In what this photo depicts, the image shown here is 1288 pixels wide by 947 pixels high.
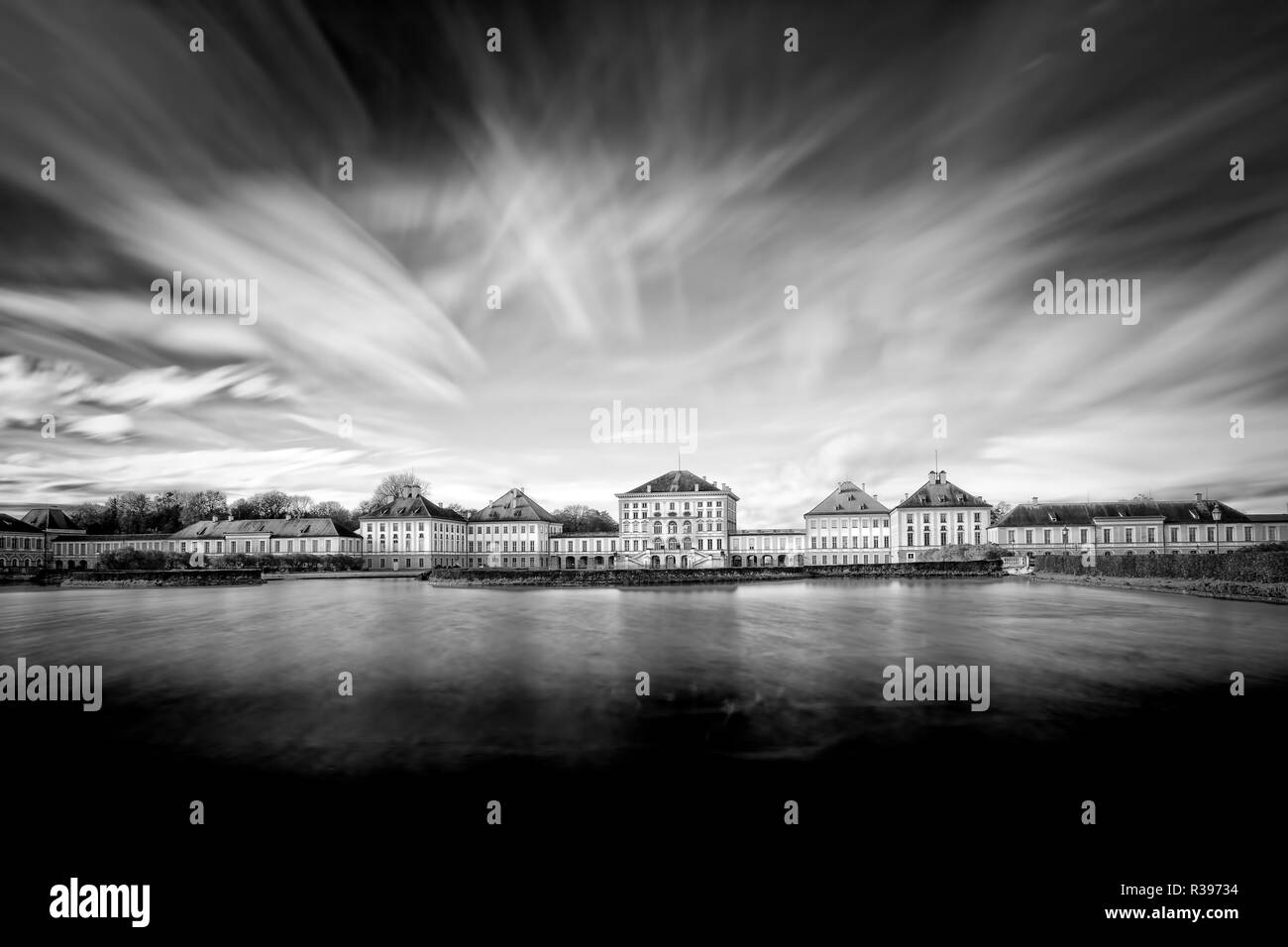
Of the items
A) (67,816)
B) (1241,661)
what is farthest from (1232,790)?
(67,816)

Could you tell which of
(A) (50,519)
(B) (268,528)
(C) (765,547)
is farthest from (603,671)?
(A) (50,519)

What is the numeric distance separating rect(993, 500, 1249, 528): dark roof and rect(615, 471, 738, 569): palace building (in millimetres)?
35999

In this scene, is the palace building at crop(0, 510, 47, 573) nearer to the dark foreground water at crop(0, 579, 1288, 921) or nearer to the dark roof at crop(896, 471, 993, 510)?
the dark foreground water at crop(0, 579, 1288, 921)

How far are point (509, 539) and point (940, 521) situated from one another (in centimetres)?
6036

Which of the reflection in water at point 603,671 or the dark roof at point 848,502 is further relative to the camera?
the dark roof at point 848,502

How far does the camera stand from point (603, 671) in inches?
530

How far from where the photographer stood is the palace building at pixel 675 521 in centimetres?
8275

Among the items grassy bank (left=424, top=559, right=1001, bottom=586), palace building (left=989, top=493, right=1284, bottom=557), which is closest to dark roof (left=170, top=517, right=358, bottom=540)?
grassy bank (left=424, top=559, right=1001, bottom=586)

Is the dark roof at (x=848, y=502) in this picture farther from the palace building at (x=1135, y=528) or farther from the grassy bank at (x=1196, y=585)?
the grassy bank at (x=1196, y=585)

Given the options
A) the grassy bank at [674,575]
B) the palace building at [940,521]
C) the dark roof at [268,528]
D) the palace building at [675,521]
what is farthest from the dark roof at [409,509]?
the palace building at [940,521]

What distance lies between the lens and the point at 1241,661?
14.6 metres

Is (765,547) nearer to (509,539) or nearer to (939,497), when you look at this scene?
(939,497)

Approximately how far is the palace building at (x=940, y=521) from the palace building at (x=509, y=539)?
4975 cm
